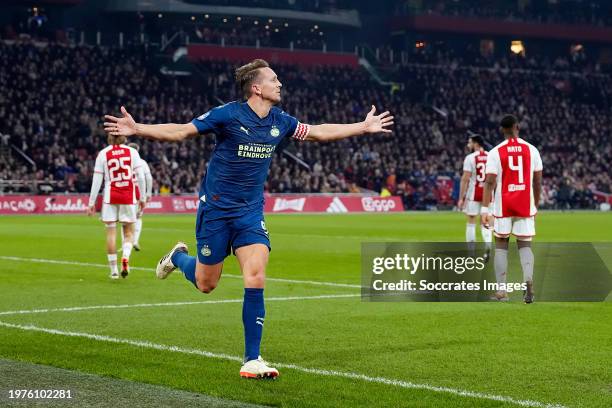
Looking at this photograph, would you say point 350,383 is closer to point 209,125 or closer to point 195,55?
point 209,125

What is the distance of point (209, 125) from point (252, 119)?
37 centimetres

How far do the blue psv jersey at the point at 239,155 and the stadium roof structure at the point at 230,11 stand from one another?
2210 inches

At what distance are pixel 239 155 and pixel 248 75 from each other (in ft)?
2.06

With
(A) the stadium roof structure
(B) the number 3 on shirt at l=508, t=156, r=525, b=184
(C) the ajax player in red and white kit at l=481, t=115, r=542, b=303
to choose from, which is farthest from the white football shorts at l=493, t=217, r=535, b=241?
(A) the stadium roof structure

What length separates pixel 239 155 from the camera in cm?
801

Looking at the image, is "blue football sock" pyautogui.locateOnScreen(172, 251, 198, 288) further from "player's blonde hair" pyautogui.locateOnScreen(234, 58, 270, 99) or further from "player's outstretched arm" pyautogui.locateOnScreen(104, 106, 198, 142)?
"player's blonde hair" pyautogui.locateOnScreen(234, 58, 270, 99)

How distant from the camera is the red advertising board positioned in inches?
1654

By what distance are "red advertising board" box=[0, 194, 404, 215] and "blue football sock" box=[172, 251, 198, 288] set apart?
33709 mm

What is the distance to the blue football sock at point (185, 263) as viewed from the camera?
349 inches

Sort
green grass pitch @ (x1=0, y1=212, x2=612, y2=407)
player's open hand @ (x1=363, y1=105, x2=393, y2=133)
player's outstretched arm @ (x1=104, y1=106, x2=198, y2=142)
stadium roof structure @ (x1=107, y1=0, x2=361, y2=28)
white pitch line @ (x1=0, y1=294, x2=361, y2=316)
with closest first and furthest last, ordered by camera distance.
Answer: green grass pitch @ (x1=0, y1=212, x2=612, y2=407) < player's outstretched arm @ (x1=104, y1=106, x2=198, y2=142) < player's open hand @ (x1=363, y1=105, x2=393, y2=133) < white pitch line @ (x1=0, y1=294, x2=361, y2=316) < stadium roof structure @ (x1=107, y1=0, x2=361, y2=28)

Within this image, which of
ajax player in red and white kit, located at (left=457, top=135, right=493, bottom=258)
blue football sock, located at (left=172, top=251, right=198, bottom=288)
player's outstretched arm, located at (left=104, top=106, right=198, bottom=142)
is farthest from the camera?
ajax player in red and white kit, located at (left=457, top=135, right=493, bottom=258)

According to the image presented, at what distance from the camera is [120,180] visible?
646 inches

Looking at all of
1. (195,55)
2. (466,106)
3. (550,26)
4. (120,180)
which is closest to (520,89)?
(466,106)

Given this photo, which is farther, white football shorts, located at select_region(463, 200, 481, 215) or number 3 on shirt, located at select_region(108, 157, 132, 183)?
white football shorts, located at select_region(463, 200, 481, 215)
